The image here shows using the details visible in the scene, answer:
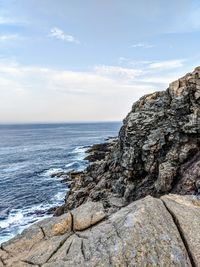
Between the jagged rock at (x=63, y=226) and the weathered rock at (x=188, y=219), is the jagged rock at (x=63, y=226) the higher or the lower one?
the lower one

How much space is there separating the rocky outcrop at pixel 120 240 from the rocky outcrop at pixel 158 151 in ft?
53.5

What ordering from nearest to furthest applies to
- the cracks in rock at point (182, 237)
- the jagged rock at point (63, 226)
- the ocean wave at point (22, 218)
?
1. the cracks in rock at point (182, 237)
2. the jagged rock at point (63, 226)
3. the ocean wave at point (22, 218)

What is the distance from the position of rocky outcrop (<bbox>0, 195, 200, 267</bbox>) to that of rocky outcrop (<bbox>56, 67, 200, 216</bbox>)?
16.3 metres

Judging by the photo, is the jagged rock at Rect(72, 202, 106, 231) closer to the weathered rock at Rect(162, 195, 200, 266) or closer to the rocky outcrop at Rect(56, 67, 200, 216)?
the weathered rock at Rect(162, 195, 200, 266)

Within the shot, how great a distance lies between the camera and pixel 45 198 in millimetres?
58312

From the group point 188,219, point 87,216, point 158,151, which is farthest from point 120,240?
point 158,151

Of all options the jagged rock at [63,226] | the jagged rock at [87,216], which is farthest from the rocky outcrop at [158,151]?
the jagged rock at [63,226]

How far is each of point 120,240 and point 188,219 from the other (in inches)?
138

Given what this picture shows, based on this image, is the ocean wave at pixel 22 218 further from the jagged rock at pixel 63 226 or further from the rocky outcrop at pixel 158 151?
the jagged rock at pixel 63 226

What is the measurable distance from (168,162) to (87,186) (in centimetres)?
1581

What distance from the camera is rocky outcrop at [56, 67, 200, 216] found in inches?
1266

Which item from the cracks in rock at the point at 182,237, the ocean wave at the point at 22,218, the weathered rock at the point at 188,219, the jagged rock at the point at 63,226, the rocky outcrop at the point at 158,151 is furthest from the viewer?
the ocean wave at the point at 22,218

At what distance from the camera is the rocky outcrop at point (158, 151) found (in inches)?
1266

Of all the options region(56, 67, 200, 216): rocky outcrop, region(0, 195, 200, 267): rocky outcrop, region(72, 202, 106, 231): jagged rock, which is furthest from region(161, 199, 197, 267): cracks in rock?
region(56, 67, 200, 216): rocky outcrop
